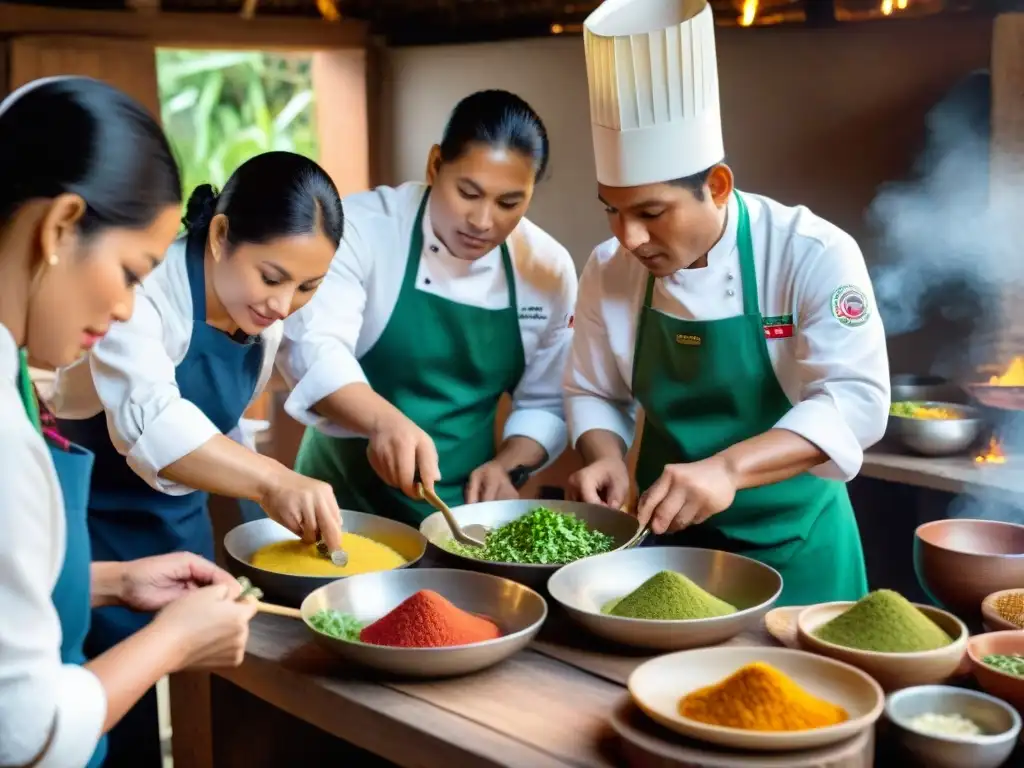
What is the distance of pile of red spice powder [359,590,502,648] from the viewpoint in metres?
1.62

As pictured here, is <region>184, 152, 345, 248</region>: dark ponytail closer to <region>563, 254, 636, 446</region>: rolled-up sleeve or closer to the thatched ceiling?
<region>563, 254, 636, 446</region>: rolled-up sleeve

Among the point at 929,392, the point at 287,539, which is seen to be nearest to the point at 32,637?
the point at 287,539

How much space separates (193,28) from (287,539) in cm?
290

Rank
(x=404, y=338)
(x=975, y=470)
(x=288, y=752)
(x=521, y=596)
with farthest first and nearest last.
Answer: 1. (x=975, y=470)
2. (x=404, y=338)
3. (x=288, y=752)
4. (x=521, y=596)

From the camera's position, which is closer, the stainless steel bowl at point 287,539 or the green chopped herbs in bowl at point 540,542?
the stainless steel bowl at point 287,539

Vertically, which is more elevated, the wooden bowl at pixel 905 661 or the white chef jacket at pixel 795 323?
the white chef jacket at pixel 795 323

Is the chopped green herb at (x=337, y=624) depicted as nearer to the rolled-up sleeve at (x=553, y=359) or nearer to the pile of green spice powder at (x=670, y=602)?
the pile of green spice powder at (x=670, y=602)

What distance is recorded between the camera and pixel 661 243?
2252mm

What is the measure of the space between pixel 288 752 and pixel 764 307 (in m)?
1.30

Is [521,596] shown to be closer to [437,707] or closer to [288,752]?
[437,707]

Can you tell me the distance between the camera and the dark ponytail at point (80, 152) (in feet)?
4.16

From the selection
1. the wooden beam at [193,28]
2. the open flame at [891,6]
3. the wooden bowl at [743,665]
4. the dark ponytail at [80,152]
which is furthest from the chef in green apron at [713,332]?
the wooden beam at [193,28]

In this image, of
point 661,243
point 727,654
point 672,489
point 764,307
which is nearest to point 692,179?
point 661,243

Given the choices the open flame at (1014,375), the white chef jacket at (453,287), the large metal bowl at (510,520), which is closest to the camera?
the large metal bowl at (510,520)
